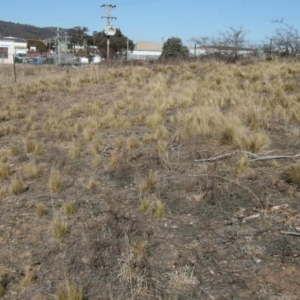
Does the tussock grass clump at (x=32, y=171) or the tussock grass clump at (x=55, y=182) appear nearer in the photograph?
the tussock grass clump at (x=55, y=182)

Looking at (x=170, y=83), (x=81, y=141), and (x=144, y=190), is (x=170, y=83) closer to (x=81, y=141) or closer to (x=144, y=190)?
(x=81, y=141)

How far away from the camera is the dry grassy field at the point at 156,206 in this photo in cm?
328

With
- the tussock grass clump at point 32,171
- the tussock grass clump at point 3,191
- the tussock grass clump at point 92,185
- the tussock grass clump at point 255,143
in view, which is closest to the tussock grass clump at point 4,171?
the tussock grass clump at point 32,171

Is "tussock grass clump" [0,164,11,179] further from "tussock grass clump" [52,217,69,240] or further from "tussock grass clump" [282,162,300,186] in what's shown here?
"tussock grass clump" [282,162,300,186]

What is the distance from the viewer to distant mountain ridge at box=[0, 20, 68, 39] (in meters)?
164

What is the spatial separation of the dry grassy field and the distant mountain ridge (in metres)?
164

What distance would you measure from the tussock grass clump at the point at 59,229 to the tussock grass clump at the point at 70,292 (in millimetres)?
952

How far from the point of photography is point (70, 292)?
3.10 meters

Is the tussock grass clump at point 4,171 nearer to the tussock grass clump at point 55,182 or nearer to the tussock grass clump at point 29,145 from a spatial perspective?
the tussock grass clump at point 55,182

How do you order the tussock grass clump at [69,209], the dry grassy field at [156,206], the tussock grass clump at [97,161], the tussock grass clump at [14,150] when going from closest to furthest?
the dry grassy field at [156,206] < the tussock grass clump at [69,209] < the tussock grass clump at [97,161] < the tussock grass clump at [14,150]

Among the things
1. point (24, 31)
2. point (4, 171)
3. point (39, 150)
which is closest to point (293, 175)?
point (4, 171)

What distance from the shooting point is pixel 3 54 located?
8762cm

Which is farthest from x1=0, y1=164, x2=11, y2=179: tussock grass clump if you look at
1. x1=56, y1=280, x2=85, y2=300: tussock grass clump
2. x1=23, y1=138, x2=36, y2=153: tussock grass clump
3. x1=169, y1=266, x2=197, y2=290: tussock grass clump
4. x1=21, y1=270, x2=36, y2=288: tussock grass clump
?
x1=169, y1=266, x2=197, y2=290: tussock grass clump

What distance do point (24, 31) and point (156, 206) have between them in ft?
616
